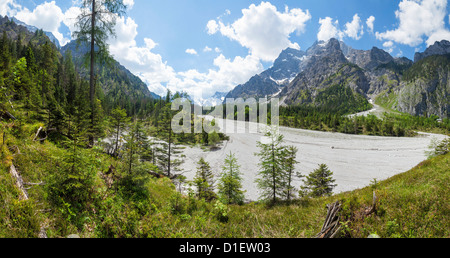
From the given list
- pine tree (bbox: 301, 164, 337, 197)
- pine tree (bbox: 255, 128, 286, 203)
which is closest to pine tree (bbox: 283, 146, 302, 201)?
pine tree (bbox: 255, 128, 286, 203)

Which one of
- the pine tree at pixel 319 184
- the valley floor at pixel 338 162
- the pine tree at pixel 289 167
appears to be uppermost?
the pine tree at pixel 289 167

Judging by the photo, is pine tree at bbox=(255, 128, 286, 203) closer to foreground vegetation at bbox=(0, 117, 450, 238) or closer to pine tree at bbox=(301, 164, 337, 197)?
foreground vegetation at bbox=(0, 117, 450, 238)

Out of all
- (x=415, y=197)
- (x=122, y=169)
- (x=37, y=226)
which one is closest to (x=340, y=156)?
(x=415, y=197)

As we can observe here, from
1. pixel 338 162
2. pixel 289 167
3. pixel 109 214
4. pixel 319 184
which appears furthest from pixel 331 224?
pixel 338 162

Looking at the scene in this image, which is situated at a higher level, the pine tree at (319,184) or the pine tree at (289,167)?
the pine tree at (289,167)

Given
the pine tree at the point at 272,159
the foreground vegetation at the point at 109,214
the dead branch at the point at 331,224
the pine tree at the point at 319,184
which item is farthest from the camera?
the pine tree at the point at 319,184

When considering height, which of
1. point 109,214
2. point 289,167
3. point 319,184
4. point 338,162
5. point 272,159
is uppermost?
point 272,159

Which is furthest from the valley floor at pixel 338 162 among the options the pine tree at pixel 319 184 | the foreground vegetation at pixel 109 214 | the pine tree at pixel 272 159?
the foreground vegetation at pixel 109 214

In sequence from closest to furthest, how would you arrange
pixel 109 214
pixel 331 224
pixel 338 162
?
1. pixel 331 224
2. pixel 109 214
3. pixel 338 162

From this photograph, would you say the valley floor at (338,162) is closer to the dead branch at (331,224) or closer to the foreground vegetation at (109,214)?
the foreground vegetation at (109,214)

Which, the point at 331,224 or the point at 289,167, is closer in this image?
the point at 331,224

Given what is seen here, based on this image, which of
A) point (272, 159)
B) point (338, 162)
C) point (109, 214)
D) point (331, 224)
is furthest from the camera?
point (338, 162)

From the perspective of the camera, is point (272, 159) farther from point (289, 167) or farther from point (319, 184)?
point (319, 184)
